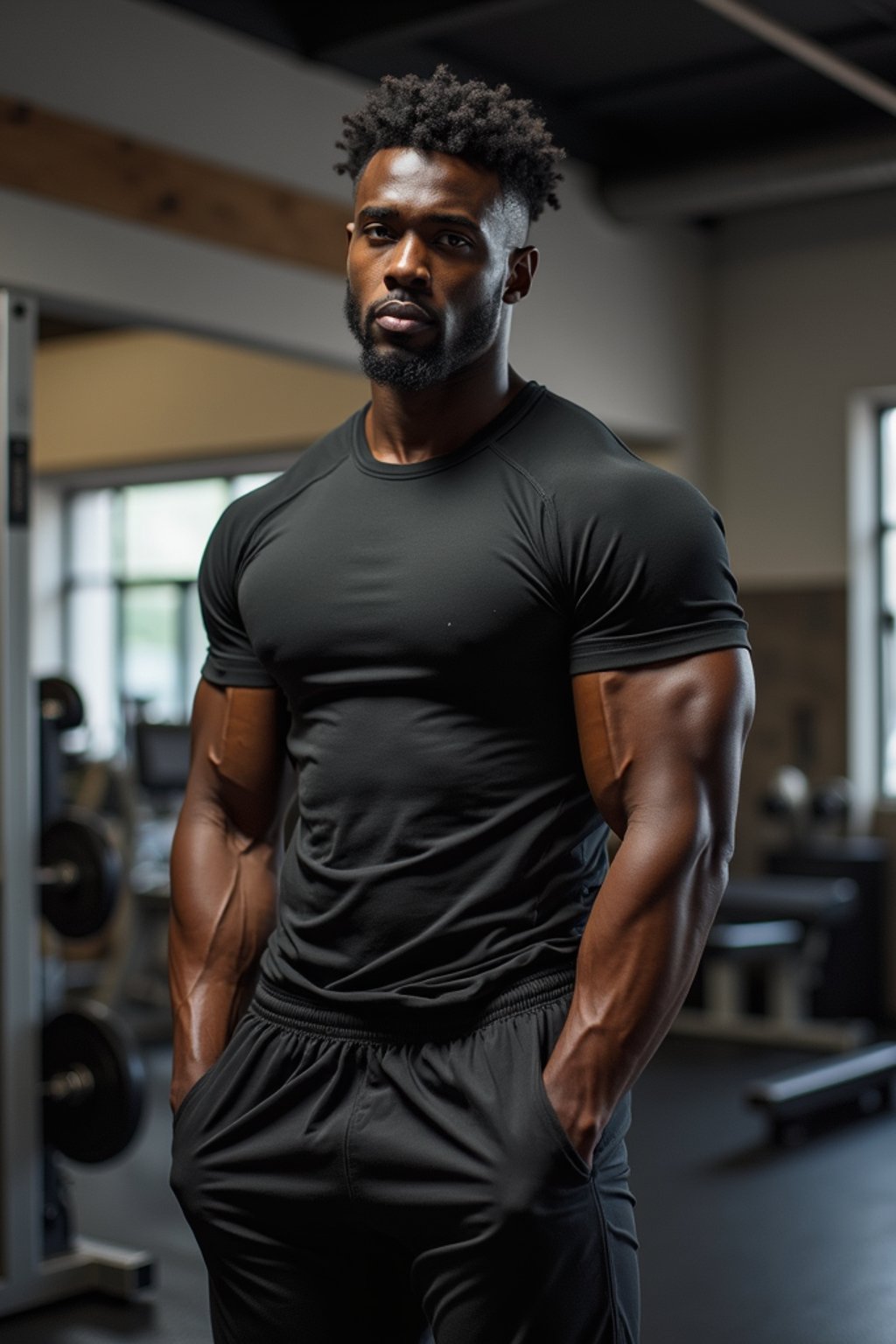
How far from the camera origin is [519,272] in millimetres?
1227

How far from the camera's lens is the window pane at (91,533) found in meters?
7.95

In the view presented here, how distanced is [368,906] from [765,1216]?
2.66 meters

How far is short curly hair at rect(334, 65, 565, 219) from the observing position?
3.81ft

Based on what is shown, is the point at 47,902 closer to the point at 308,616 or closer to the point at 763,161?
the point at 308,616

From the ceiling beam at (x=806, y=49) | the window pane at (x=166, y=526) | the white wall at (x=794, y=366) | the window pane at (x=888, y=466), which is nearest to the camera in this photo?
the ceiling beam at (x=806, y=49)

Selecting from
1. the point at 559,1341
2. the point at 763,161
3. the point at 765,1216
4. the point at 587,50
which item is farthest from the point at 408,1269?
the point at 763,161

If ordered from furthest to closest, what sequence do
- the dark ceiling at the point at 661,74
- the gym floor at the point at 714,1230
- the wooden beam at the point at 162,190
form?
the dark ceiling at the point at 661,74 < the wooden beam at the point at 162,190 < the gym floor at the point at 714,1230

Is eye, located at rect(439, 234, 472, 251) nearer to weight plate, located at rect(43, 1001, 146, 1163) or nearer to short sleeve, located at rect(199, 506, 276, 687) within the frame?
short sleeve, located at rect(199, 506, 276, 687)

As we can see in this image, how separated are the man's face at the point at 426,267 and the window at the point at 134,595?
6251 millimetres

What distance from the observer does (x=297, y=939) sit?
1.19m

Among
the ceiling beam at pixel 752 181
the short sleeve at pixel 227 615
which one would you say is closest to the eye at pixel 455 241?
the short sleeve at pixel 227 615

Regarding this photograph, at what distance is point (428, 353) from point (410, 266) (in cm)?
6

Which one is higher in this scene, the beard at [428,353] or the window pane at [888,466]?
the window pane at [888,466]

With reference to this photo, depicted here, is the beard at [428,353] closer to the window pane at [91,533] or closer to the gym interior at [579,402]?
the gym interior at [579,402]
